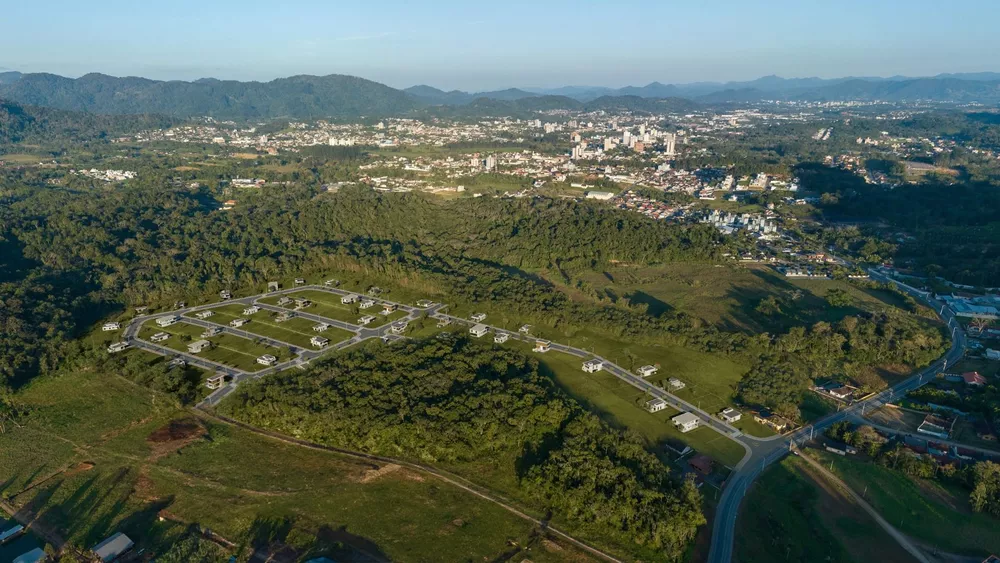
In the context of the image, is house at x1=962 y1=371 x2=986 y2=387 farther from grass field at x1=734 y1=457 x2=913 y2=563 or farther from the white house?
the white house

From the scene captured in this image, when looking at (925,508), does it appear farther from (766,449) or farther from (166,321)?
(166,321)

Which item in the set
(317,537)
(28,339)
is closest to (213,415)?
(317,537)

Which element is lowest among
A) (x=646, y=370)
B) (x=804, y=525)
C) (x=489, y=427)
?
(x=804, y=525)

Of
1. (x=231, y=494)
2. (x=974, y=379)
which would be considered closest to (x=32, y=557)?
(x=231, y=494)

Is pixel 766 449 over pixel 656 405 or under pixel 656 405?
under

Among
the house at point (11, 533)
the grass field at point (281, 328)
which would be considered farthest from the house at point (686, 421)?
the house at point (11, 533)

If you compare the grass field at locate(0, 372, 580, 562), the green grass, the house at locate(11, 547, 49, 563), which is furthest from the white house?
the green grass

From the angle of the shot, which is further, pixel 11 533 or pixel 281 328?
pixel 281 328
